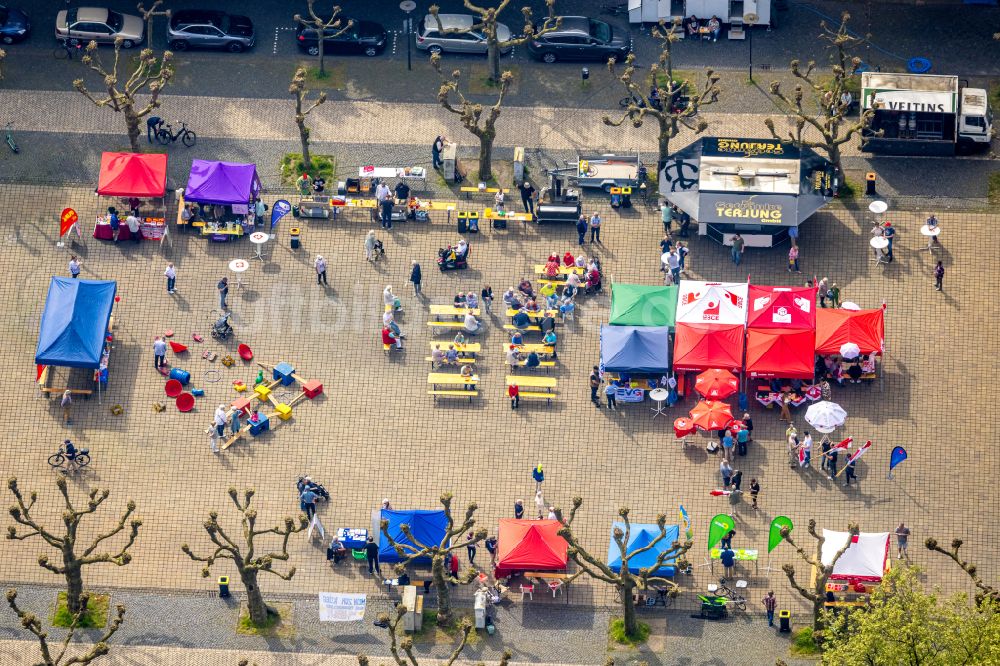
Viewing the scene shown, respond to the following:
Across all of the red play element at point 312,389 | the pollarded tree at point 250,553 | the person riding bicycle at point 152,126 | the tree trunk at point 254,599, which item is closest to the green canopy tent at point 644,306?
the red play element at point 312,389

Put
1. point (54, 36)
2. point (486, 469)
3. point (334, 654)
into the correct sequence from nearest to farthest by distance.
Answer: point (334, 654)
point (486, 469)
point (54, 36)

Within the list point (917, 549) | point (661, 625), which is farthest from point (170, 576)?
point (917, 549)

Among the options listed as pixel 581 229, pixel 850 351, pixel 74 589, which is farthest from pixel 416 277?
pixel 74 589

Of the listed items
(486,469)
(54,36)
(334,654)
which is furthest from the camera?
(54,36)

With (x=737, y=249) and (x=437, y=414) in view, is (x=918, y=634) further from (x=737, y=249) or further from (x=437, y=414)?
(x=737, y=249)

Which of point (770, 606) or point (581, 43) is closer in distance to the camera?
point (770, 606)

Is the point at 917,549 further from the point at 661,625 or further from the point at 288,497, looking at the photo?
the point at 288,497
